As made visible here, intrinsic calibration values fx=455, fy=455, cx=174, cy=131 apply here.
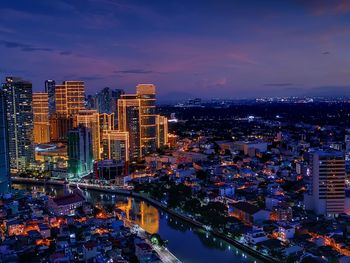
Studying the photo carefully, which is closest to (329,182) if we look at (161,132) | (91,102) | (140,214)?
(140,214)

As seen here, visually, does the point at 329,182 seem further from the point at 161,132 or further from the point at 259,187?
the point at 161,132

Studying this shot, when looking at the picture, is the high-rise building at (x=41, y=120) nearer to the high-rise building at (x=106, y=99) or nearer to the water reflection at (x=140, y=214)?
the high-rise building at (x=106, y=99)

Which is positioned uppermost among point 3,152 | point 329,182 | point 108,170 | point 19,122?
point 19,122

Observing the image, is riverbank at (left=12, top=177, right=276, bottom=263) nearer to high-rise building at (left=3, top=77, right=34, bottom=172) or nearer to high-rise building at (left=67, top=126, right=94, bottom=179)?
high-rise building at (left=67, top=126, right=94, bottom=179)

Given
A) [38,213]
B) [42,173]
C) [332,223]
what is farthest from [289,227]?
[42,173]

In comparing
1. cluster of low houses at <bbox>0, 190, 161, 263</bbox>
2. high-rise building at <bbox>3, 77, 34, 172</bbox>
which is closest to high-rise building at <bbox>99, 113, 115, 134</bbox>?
high-rise building at <bbox>3, 77, 34, 172</bbox>

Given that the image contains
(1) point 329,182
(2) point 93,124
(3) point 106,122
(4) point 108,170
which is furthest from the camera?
(3) point 106,122

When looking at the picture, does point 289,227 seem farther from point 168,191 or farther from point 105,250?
point 168,191
